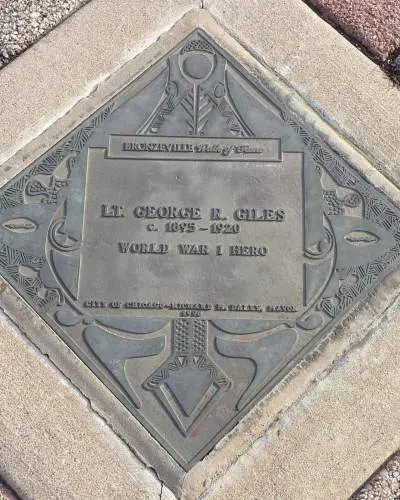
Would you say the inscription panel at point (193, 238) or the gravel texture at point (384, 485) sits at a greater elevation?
the inscription panel at point (193, 238)

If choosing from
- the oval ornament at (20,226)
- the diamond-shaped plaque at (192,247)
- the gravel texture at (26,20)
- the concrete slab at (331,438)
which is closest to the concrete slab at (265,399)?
the concrete slab at (331,438)

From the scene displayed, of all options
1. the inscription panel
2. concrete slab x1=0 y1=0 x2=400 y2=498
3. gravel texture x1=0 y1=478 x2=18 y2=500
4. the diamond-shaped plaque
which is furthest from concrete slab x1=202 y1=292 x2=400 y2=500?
gravel texture x1=0 y1=478 x2=18 y2=500

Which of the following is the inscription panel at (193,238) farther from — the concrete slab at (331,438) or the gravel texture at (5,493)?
the gravel texture at (5,493)

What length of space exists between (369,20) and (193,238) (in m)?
2.10

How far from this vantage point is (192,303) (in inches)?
127

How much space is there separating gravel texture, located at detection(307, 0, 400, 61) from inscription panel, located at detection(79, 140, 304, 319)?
1.13 metres

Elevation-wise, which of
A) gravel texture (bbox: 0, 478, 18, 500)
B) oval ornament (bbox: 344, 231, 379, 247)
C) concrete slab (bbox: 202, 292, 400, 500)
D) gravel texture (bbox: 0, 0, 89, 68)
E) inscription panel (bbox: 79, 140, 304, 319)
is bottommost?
concrete slab (bbox: 202, 292, 400, 500)

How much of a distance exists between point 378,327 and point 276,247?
0.77 m

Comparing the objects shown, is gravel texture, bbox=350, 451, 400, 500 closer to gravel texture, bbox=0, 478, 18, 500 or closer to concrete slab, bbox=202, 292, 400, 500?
concrete slab, bbox=202, 292, 400, 500

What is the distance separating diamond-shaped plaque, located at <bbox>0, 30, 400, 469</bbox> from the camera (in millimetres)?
3139

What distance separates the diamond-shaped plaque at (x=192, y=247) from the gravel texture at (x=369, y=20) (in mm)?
Result: 867

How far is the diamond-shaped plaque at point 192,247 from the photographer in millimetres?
3139

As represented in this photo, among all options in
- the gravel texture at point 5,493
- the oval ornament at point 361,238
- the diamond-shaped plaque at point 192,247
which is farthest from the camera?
the oval ornament at point 361,238

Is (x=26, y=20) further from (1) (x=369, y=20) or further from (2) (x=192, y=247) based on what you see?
(1) (x=369, y=20)
